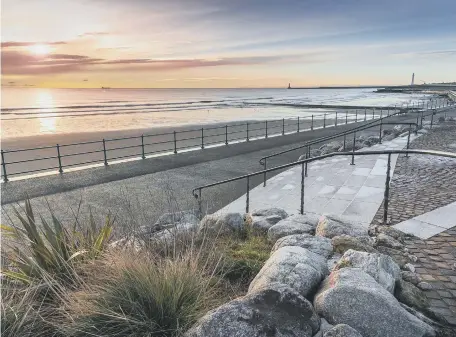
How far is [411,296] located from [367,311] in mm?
867

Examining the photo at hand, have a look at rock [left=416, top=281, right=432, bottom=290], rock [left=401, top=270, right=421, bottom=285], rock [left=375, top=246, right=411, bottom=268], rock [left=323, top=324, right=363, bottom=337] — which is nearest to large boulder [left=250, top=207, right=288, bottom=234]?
rock [left=375, top=246, right=411, bottom=268]

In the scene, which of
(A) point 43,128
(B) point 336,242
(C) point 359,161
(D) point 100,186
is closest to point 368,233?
(B) point 336,242

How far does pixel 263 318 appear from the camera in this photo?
8.16ft

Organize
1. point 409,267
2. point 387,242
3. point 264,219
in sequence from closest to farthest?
point 409,267 → point 387,242 → point 264,219

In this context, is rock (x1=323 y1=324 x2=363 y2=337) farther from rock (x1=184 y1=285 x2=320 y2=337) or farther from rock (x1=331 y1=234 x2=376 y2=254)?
rock (x1=331 y1=234 x2=376 y2=254)

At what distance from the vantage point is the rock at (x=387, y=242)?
15.2 ft

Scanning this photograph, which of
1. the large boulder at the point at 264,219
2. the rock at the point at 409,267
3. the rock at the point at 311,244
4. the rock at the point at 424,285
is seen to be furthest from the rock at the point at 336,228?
the rock at the point at 424,285

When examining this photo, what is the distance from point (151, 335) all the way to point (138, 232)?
167 cm

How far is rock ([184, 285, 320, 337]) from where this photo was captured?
95.1 inches

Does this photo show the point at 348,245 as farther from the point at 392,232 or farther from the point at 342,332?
the point at 342,332

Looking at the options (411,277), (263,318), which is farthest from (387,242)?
(263,318)

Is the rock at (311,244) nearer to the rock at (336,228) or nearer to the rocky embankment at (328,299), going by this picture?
the rocky embankment at (328,299)

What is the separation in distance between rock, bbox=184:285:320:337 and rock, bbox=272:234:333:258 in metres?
1.46

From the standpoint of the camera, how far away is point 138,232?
4.18 meters
